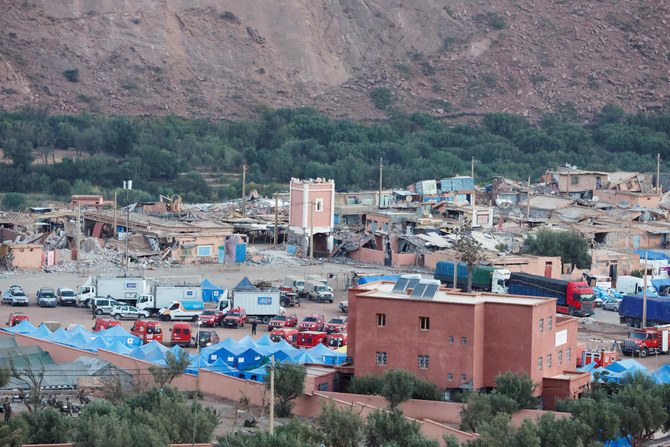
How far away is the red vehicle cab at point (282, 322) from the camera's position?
36688 millimetres

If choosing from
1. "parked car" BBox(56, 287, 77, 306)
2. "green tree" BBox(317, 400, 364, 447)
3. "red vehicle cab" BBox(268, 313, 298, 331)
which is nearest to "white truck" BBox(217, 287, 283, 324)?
"red vehicle cab" BBox(268, 313, 298, 331)

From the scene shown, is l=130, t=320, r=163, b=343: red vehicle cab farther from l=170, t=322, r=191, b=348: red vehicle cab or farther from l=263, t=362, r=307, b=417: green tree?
l=263, t=362, r=307, b=417: green tree

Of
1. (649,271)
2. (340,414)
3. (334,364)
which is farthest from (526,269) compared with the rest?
(340,414)

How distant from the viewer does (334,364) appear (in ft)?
100

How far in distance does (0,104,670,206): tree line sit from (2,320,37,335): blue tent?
37.5 m

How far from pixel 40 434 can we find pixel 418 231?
31157 mm

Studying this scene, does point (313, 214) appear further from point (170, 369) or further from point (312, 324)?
point (170, 369)

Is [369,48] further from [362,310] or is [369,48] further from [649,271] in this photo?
[362,310]

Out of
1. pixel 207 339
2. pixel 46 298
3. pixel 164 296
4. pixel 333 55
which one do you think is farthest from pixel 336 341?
pixel 333 55

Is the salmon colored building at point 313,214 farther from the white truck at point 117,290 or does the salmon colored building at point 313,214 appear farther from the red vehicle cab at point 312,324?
the red vehicle cab at point 312,324

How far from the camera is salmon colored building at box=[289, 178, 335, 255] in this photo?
2071 inches

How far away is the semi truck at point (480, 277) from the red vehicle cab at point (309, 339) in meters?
10.1

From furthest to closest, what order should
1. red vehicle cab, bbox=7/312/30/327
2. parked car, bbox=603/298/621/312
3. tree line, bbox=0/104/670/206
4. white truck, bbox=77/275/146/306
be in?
tree line, bbox=0/104/670/206
parked car, bbox=603/298/621/312
white truck, bbox=77/275/146/306
red vehicle cab, bbox=7/312/30/327

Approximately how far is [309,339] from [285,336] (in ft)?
2.45
